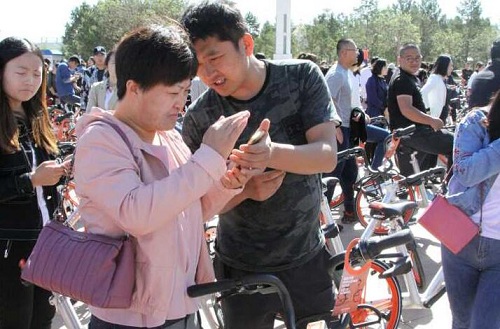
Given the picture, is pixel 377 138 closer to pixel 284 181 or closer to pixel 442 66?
pixel 442 66

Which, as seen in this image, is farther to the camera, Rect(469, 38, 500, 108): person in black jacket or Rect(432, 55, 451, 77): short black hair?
Rect(432, 55, 451, 77): short black hair

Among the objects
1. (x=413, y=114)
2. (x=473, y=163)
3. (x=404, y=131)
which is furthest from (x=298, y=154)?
(x=413, y=114)

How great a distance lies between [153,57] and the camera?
1386 millimetres

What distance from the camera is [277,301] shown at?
2.08 metres

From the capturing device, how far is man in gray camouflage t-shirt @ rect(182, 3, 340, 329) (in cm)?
181

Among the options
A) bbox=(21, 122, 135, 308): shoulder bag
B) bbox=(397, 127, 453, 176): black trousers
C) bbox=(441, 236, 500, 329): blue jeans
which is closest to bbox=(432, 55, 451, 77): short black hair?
bbox=(397, 127, 453, 176): black trousers

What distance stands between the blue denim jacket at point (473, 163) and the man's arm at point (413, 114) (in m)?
3.16

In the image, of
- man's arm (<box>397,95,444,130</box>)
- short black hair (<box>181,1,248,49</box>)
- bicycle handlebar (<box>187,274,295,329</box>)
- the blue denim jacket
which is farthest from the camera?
man's arm (<box>397,95,444,130</box>)

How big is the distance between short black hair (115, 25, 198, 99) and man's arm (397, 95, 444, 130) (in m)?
4.47

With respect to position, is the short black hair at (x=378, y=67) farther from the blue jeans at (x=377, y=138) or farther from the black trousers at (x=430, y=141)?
the black trousers at (x=430, y=141)

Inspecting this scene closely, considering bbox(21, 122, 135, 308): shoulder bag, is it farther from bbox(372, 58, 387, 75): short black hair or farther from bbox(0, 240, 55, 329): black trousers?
bbox(372, 58, 387, 75): short black hair

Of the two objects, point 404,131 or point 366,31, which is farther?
point 366,31

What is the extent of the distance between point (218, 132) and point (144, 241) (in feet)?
1.15

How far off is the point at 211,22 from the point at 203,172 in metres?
0.66
